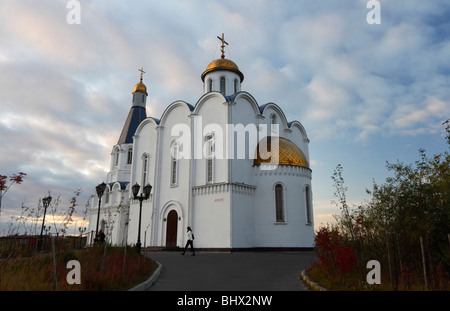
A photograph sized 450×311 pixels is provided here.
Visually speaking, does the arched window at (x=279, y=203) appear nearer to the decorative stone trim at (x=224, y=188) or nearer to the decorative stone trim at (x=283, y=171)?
the decorative stone trim at (x=283, y=171)

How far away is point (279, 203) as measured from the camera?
18.4 meters

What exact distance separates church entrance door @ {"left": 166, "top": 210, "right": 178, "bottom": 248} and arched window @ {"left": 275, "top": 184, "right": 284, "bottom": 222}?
6949mm

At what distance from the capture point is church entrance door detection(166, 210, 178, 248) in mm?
20016

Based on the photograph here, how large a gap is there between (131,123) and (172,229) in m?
15.9

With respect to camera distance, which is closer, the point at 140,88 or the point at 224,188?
the point at 224,188

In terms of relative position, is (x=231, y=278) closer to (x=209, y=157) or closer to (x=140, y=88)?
(x=209, y=157)

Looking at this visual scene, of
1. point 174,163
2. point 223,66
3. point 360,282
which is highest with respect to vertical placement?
point 223,66

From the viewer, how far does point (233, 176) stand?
17.9 m

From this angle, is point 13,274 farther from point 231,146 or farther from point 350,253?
point 231,146

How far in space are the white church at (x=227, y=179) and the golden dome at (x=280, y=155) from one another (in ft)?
0.12
